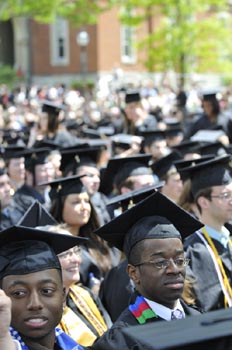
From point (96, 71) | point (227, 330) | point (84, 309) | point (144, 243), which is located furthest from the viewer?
point (96, 71)

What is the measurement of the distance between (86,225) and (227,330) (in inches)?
164

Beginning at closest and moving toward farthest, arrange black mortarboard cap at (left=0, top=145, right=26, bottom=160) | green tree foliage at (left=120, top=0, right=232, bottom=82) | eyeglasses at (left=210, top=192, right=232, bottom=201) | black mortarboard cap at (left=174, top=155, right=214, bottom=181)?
eyeglasses at (left=210, top=192, right=232, bottom=201), black mortarboard cap at (left=174, top=155, right=214, bottom=181), black mortarboard cap at (left=0, top=145, right=26, bottom=160), green tree foliage at (left=120, top=0, right=232, bottom=82)

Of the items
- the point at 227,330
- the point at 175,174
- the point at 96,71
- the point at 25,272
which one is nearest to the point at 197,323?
the point at 227,330

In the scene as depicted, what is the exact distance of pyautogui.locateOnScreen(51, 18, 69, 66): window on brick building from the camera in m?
43.9

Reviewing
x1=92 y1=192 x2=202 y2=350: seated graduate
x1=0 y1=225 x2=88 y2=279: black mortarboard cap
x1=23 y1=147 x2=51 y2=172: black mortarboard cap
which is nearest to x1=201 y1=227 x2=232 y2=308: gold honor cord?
x1=92 y1=192 x2=202 y2=350: seated graduate

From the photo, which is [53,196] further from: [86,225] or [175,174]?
[175,174]

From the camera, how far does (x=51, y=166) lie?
8.96 metres

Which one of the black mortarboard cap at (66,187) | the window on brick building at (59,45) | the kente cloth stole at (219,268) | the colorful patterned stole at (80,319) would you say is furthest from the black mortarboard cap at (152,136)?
the window on brick building at (59,45)

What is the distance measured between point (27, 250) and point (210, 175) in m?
2.45

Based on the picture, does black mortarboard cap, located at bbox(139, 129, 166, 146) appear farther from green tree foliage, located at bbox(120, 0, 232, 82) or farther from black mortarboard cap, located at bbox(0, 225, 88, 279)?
green tree foliage, located at bbox(120, 0, 232, 82)

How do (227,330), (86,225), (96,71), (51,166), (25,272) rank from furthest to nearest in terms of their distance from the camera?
(96,71) < (51,166) < (86,225) < (25,272) < (227,330)

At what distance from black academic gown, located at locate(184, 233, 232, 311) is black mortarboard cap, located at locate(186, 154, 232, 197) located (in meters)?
0.53

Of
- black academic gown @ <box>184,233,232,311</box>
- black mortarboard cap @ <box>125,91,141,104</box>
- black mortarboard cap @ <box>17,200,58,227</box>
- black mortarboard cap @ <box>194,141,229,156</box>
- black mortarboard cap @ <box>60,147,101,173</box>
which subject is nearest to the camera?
black academic gown @ <box>184,233,232,311</box>

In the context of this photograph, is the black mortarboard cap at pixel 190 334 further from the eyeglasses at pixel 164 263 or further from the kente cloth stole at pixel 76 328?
the kente cloth stole at pixel 76 328
